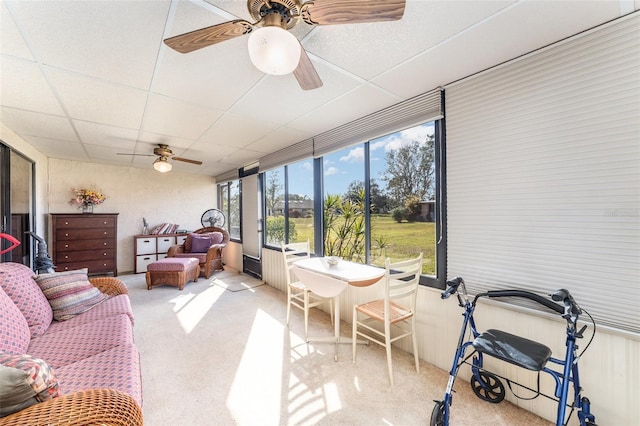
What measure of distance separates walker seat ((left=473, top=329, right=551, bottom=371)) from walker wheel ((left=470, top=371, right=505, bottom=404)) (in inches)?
15.7

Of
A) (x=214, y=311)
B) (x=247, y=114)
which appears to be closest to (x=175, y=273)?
(x=214, y=311)

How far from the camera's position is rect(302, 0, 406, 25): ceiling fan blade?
0.96 meters

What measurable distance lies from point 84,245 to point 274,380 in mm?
4640

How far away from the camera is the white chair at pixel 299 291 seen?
2.58 metres

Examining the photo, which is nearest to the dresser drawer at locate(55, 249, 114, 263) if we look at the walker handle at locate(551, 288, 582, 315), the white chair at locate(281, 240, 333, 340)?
the white chair at locate(281, 240, 333, 340)

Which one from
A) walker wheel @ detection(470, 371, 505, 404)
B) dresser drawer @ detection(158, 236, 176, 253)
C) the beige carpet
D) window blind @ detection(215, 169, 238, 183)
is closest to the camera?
the beige carpet

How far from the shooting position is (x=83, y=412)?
2.65 feet

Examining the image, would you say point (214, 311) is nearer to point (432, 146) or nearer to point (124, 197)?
point (432, 146)

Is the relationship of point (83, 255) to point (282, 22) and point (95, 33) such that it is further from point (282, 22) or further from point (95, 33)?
point (282, 22)

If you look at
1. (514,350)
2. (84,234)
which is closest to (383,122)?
(514,350)

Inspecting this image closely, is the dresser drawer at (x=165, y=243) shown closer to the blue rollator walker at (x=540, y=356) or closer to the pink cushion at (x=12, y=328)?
the pink cushion at (x=12, y=328)

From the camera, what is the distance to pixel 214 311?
315cm

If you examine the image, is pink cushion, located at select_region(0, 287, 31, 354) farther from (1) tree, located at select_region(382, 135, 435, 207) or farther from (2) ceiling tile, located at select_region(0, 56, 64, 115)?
(1) tree, located at select_region(382, 135, 435, 207)

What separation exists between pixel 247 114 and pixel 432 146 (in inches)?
69.6
